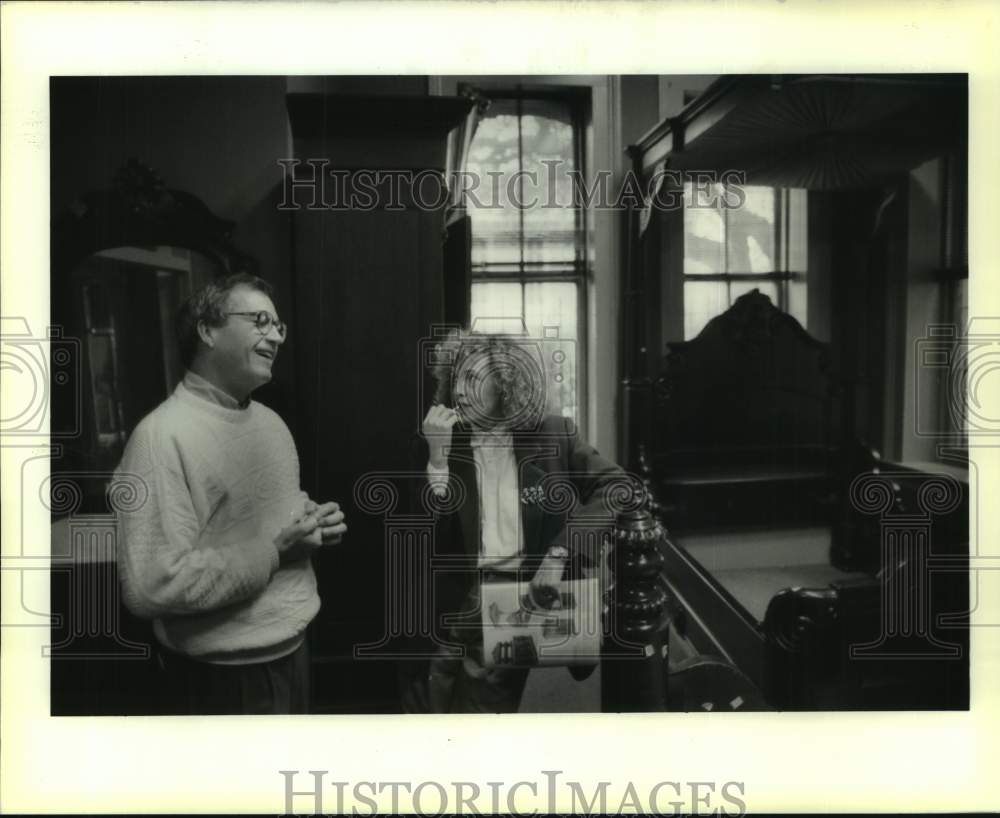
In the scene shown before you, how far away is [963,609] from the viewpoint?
152 centimetres

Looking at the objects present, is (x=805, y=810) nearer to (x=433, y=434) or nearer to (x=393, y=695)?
(x=393, y=695)

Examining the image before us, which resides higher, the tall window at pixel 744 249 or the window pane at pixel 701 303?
the tall window at pixel 744 249

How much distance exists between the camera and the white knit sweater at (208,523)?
4.68ft

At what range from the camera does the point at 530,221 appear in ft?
4.74

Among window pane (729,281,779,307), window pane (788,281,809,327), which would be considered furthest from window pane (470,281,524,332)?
window pane (788,281,809,327)

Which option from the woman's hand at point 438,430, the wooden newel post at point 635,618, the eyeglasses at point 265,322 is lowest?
the wooden newel post at point 635,618

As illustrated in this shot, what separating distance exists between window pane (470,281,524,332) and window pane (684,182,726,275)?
327 mm

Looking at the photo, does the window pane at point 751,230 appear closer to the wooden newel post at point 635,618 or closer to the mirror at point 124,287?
the wooden newel post at point 635,618

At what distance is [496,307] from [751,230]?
50cm

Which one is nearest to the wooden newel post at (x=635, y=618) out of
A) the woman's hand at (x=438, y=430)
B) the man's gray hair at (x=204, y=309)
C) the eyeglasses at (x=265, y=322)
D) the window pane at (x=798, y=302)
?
the woman's hand at (x=438, y=430)

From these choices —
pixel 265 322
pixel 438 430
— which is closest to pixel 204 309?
pixel 265 322

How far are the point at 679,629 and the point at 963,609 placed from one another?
1.82 ft

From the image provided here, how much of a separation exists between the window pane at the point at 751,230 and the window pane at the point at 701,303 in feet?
0.15

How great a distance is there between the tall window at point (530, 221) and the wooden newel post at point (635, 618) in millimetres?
365
